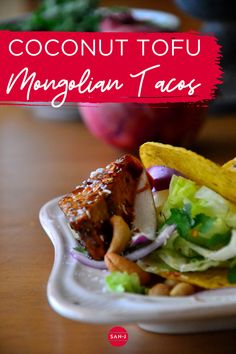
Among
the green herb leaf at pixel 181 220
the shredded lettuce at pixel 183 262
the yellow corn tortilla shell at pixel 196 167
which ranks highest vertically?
the yellow corn tortilla shell at pixel 196 167

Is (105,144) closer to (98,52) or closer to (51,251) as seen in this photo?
(98,52)

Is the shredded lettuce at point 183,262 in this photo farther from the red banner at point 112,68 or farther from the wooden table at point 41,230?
the red banner at point 112,68

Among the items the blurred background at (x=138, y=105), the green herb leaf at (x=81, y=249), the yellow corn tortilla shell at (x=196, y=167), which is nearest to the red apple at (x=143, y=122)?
the blurred background at (x=138, y=105)

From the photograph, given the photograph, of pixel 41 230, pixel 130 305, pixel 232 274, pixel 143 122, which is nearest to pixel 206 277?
pixel 232 274

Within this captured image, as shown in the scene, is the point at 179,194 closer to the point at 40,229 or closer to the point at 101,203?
the point at 101,203

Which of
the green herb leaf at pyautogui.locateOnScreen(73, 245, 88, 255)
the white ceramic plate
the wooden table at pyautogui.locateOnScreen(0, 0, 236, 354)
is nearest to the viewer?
the white ceramic plate

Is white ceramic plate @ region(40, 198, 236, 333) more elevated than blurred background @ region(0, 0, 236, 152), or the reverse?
blurred background @ region(0, 0, 236, 152)

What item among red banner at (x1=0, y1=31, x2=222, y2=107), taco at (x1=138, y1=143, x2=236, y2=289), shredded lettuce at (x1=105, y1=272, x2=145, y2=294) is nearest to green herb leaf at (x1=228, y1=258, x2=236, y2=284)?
taco at (x1=138, y1=143, x2=236, y2=289)

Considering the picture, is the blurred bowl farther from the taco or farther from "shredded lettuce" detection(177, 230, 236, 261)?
"shredded lettuce" detection(177, 230, 236, 261)

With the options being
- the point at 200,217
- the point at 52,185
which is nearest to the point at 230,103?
the point at 52,185
